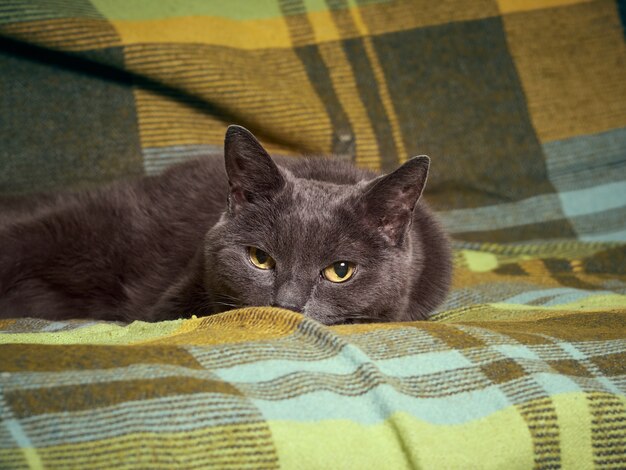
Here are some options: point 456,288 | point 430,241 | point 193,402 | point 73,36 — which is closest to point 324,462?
point 193,402

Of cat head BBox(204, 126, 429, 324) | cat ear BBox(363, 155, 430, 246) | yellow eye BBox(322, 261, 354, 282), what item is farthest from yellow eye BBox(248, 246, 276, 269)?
cat ear BBox(363, 155, 430, 246)

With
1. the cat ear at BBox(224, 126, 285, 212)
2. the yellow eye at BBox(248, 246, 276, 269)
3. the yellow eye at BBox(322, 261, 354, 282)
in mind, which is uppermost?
the cat ear at BBox(224, 126, 285, 212)

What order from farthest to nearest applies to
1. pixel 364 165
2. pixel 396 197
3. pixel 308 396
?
pixel 364 165, pixel 396 197, pixel 308 396

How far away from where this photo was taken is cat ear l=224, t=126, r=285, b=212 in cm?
152

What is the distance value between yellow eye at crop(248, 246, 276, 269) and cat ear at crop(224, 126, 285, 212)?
120mm

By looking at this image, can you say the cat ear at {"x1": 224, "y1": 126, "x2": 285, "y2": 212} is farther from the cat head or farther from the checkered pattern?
the checkered pattern

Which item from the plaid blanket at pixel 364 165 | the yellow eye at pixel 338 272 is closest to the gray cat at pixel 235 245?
the yellow eye at pixel 338 272

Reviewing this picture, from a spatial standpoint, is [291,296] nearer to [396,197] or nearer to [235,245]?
[235,245]

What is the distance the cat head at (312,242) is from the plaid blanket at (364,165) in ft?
0.41

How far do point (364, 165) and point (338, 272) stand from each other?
100 cm

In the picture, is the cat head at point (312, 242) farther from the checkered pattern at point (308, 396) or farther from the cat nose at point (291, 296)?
the checkered pattern at point (308, 396)

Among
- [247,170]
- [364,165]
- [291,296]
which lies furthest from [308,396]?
[364,165]

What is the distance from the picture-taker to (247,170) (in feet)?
5.17

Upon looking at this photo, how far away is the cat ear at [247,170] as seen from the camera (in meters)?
1.52
